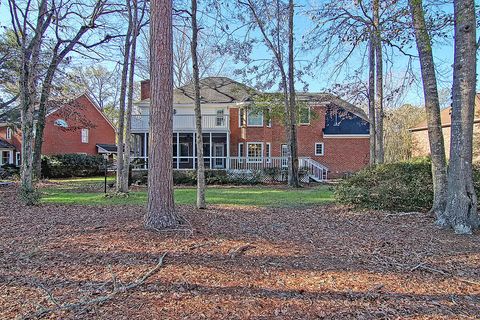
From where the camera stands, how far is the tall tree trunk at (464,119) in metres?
6.14

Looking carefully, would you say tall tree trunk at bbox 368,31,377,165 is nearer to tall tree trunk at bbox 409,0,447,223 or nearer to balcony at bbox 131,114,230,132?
tall tree trunk at bbox 409,0,447,223

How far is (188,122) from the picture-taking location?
21.8 metres

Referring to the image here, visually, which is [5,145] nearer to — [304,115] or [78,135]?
[78,135]

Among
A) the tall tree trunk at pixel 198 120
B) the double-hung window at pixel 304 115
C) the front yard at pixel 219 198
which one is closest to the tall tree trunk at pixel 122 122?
the front yard at pixel 219 198

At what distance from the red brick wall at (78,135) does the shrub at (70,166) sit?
266cm

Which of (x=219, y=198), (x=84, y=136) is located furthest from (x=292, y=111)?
(x=84, y=136)

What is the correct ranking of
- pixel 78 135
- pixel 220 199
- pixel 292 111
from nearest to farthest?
pixel 220 199 < pixel 292 111 < pixel 78 135

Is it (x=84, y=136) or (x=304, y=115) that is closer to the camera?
(x=304, y=115)

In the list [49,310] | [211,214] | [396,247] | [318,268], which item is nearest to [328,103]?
[211,214]

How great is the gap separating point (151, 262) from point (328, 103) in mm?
18758

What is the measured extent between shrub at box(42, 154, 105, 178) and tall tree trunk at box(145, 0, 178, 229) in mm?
20940

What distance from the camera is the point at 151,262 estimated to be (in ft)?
13.8

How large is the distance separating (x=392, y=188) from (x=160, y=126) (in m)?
6.61

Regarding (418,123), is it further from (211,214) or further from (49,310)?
(49,310)
